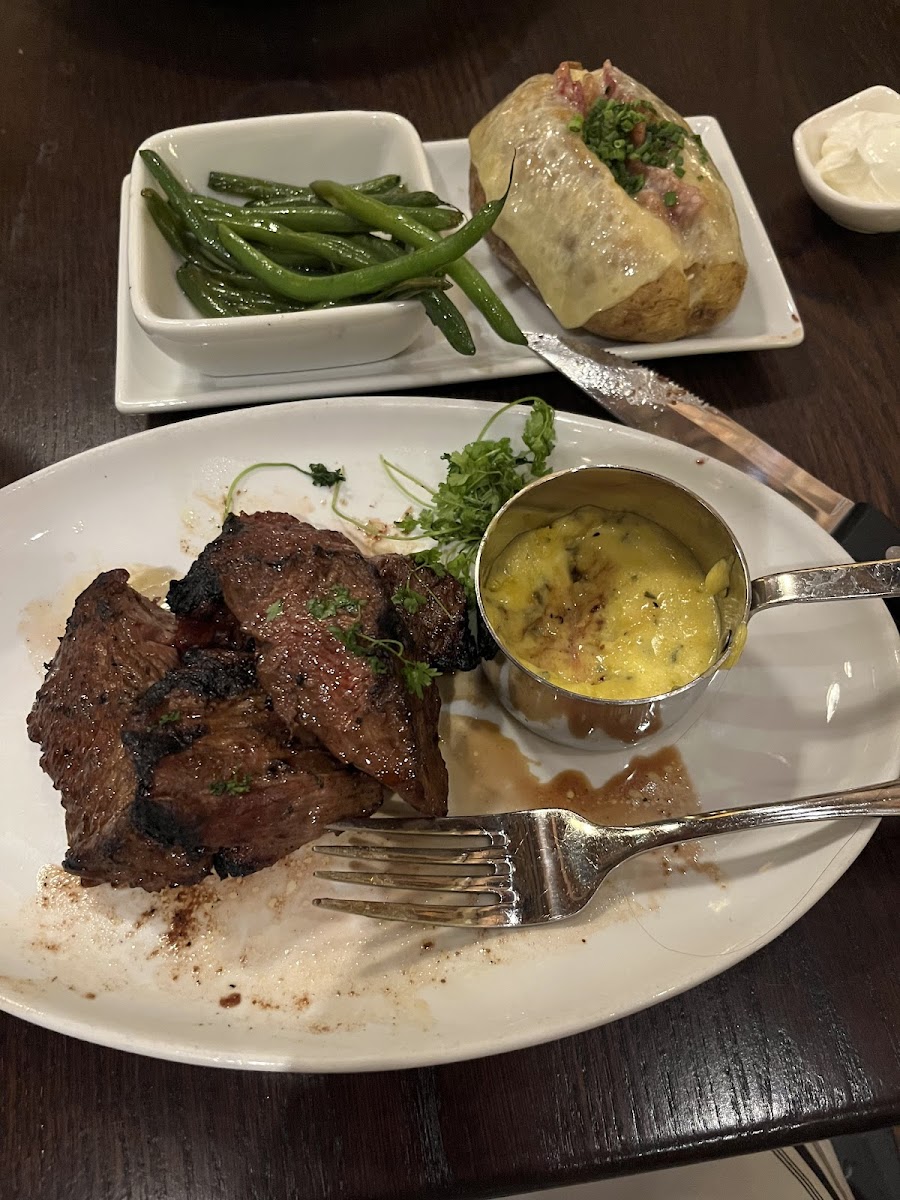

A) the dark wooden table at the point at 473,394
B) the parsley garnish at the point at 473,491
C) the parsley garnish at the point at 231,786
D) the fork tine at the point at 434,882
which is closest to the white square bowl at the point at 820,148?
the dark wooden table at the point at 473,394

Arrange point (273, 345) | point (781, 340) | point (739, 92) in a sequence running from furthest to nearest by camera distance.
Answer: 1. point (739, 92)
2. point (781, 340)
3. point (273, 345)

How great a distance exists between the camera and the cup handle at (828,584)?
2184mm

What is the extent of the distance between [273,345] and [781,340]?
189cm

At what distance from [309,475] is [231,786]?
3.82 feet

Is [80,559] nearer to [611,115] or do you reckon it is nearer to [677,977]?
[677,977]

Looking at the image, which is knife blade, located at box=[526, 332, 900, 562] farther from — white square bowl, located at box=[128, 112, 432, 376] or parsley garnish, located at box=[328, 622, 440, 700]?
parsley garnish, located at box=[328, 622, 440, 700]

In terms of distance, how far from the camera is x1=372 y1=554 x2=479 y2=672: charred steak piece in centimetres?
222

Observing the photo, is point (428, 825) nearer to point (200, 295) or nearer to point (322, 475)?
point (322, 475)

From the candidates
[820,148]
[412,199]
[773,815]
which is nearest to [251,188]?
[412,199]

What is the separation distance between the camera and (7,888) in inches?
82.1

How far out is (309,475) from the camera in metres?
2.69

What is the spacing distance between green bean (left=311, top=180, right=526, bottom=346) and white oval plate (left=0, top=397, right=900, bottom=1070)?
1.65ft

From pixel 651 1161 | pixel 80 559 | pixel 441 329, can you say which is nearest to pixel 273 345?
pixel 441 329

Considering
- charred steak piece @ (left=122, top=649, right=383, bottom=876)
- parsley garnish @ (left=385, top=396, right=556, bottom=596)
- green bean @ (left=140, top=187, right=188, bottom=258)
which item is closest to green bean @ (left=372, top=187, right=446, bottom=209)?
green bean @ (left=140, top=187, right=188, bottom=258)
